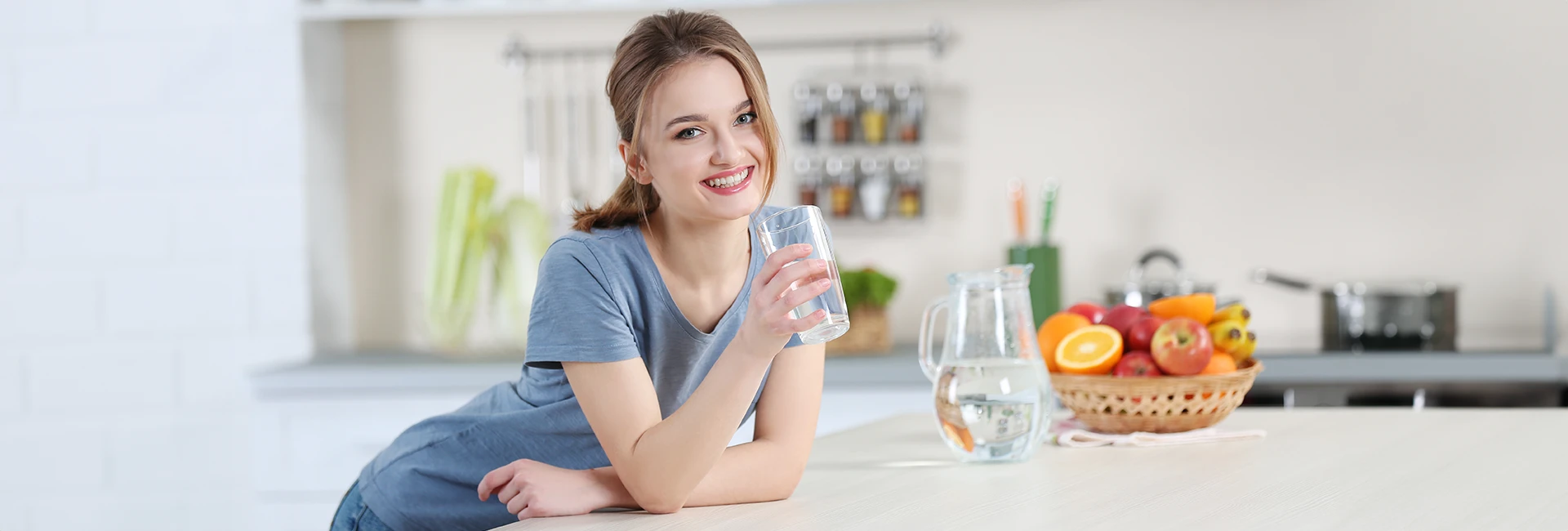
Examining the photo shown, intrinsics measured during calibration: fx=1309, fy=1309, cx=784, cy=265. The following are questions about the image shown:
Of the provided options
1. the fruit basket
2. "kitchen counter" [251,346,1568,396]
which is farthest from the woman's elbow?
"kitchen counter" [251,346,1568,396]

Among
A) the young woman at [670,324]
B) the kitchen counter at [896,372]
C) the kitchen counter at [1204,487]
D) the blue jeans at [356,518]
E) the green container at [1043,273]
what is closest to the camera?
the kitchen counter at [1204,487]

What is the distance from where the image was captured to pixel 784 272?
3.37 feet

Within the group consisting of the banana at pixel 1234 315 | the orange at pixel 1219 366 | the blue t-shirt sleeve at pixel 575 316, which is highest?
the blue t-shirt sleeve at pixel 575 316

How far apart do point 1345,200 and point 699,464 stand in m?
2.20

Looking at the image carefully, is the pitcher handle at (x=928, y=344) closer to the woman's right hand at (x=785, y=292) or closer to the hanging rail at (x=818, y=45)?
the woman's right hand at (x=785, y=292)

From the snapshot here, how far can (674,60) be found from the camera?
1193 mm

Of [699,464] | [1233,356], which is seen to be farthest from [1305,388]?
[699,464]

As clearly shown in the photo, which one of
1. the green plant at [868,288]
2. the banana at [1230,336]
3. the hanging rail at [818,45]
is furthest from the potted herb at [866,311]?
the banana at [1230,336]

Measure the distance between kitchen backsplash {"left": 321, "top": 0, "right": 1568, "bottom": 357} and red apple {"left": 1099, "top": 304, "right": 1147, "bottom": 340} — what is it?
4.55ft

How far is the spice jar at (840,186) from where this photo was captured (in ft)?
9.66

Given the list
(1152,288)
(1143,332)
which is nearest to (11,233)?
(1152,288)

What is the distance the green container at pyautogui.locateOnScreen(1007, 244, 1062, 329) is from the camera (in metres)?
2.75

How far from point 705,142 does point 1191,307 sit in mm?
566

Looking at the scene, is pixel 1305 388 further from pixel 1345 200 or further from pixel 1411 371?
pixel 1345 200
